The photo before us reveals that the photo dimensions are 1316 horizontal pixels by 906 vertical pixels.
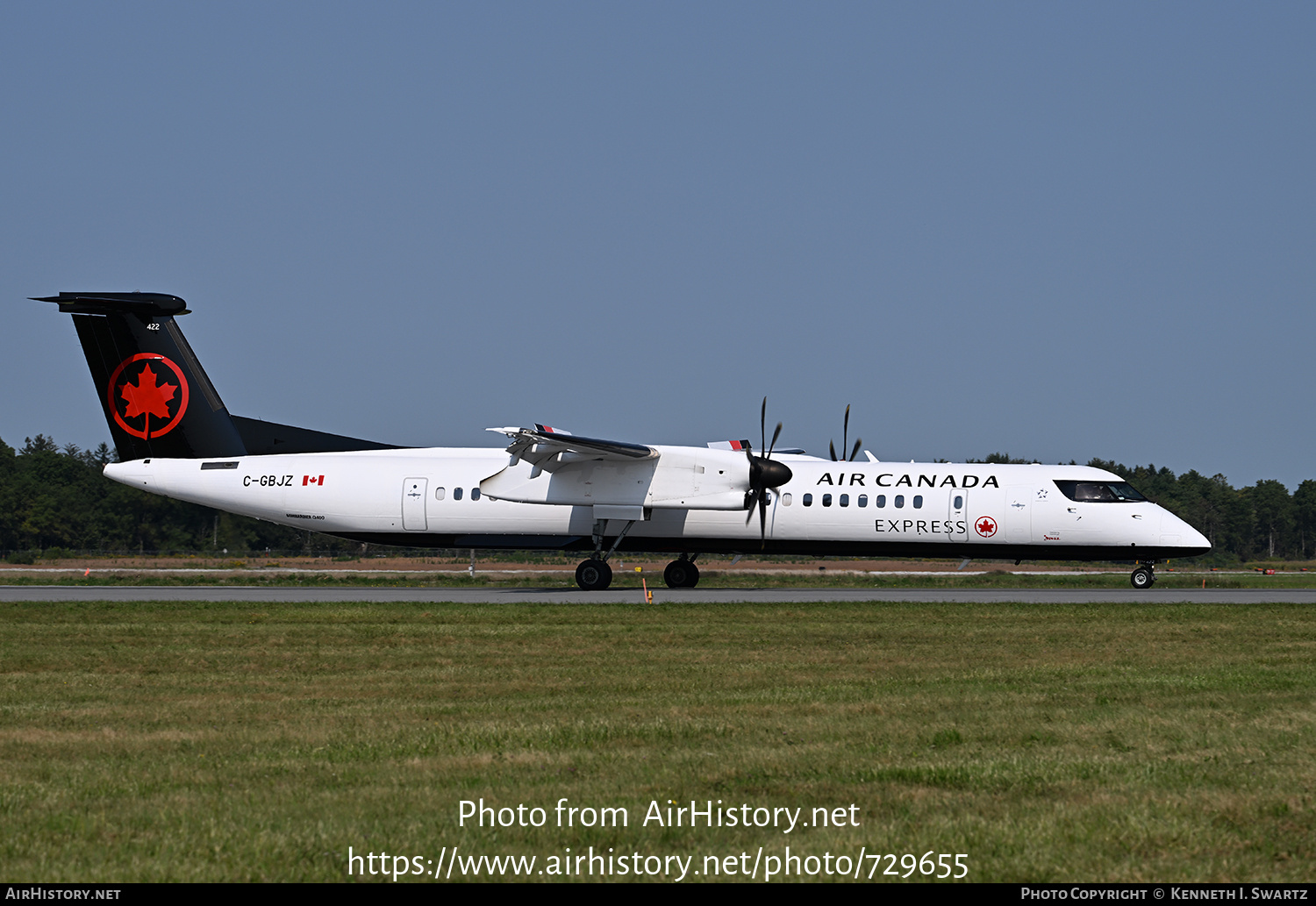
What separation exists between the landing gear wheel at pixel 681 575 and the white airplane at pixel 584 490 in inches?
1.7

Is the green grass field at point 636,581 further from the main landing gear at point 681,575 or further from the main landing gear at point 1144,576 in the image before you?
the main landing gear at point 1144,576

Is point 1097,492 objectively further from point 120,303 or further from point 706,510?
point 120,303

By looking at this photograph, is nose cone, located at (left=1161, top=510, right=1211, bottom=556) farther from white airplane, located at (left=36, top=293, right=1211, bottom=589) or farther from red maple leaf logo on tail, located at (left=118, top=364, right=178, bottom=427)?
red maple leaf logo on tail, located at (left=118, top=364, right=178, bottom=427)

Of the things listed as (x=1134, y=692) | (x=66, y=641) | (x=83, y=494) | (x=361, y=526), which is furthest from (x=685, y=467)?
(x=83, y=494)

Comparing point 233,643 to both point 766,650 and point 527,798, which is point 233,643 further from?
point 527,798

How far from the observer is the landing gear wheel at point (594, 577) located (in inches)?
1156

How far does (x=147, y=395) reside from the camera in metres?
30.0

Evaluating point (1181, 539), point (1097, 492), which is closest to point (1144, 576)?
point (1181, 539)

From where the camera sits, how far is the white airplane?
2845 cm

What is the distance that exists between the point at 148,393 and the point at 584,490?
1126cm

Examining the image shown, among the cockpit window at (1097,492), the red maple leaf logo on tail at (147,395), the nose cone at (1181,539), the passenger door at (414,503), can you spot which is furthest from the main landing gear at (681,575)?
the red maple leaf logo on tail at (147,395)

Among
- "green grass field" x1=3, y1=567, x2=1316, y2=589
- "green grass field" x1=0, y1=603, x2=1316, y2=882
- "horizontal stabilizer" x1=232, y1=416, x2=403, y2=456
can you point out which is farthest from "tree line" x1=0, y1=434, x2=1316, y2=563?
"green grass field" x1=0, y1=603, x2=1316, y2=882

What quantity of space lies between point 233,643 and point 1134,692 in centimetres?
1145

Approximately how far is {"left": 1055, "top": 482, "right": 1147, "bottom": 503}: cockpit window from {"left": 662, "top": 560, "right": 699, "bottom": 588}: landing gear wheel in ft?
30.7
